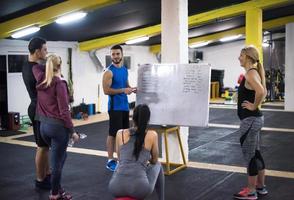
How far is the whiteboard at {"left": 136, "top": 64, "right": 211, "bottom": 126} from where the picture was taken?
178 inches

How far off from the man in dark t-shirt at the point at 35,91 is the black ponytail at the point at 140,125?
1.53 meters

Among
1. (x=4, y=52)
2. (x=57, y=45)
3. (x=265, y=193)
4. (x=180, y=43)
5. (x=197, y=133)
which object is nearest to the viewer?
(x=265, y=193)

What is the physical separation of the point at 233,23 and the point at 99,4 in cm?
719

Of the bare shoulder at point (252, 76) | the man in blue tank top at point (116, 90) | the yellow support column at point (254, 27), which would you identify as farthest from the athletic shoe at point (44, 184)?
the yellow support column at point (254, 27)

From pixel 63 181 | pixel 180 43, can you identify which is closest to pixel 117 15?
pixel 180 43

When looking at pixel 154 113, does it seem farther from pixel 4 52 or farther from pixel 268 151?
pixel 4 52

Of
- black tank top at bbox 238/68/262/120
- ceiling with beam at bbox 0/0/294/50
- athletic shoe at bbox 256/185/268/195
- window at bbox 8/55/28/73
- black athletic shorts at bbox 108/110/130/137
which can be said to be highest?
ceiling with beam at bbox 0/0/294/50

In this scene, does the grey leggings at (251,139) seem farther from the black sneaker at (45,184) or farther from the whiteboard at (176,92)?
the black sneaker at (45,184)

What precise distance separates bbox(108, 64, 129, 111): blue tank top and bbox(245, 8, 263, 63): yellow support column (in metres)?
5.36

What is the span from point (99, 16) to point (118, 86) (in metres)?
3.59

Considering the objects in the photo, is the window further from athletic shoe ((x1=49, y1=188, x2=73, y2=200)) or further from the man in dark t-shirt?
athletic shoe ((x1=49, y1=188, x2=73, y2=200))

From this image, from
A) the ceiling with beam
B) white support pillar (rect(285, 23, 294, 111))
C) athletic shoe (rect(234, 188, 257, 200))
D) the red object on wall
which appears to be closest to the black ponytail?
athletic shoe (rect(234, 188, 257, 200))

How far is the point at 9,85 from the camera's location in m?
8.77

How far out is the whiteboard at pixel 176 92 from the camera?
452cm
